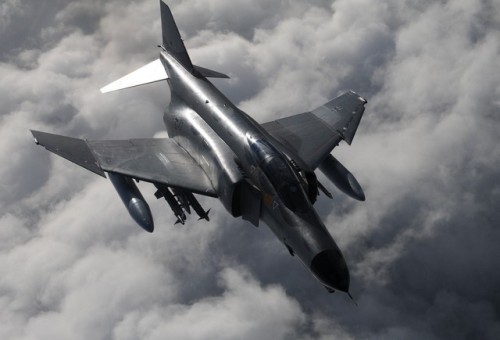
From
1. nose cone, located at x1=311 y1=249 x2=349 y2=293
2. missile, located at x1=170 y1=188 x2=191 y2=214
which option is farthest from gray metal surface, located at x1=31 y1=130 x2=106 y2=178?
nose cone, located at x1=311 y1=249 x2=349 y2=293

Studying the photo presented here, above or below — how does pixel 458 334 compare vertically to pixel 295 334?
below

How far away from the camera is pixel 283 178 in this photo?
13477 millimetres

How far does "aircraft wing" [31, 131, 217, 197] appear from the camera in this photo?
695 inches

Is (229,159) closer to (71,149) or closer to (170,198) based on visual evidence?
(170,198)

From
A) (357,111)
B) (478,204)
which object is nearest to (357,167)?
(478,204)

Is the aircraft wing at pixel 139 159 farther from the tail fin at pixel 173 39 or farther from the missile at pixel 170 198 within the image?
the tail fin at pixel 173 39

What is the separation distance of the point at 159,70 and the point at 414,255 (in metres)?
108

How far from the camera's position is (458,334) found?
115375mm

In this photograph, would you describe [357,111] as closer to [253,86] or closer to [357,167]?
[357,167]

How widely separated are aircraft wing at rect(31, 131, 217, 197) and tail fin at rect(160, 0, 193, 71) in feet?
17.5

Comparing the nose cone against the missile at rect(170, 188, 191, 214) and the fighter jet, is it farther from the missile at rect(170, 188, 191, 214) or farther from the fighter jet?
the missile at rect(170, 188, 191, 214)

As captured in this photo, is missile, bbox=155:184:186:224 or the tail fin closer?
missile, bbox=155:184:186:224

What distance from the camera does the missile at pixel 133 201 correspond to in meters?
16.1

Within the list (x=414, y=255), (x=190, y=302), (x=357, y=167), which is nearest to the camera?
(x=190, y=302)
